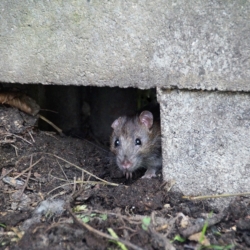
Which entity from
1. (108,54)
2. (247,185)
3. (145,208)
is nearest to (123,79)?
(108,54)

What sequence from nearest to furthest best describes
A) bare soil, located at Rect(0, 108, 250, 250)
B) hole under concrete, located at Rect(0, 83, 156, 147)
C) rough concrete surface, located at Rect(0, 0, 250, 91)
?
1. bare soil, located at Rect(0, 108, 250, 250)
2. rough concrete surface, located at Rect(0, 0, 250, 91)
3. hole under concrete, located at Rect(0, 83, 156, 147)

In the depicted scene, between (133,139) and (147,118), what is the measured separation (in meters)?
0.26

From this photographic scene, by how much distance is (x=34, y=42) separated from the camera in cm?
404

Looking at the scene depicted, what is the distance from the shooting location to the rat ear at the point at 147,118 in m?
4.89

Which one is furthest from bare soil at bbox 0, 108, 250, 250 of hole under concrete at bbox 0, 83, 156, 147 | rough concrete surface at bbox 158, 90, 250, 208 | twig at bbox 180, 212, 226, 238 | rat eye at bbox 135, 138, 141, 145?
hole under concrete at bbox 0, 83, 156, 147

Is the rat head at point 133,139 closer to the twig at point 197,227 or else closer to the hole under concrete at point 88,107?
the hole under concrete at point 88,107

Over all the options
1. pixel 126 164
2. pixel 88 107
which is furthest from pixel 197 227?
pixel 88 107

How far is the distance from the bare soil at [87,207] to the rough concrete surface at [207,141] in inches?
6.3

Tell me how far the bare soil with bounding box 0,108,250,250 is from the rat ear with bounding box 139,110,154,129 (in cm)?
55

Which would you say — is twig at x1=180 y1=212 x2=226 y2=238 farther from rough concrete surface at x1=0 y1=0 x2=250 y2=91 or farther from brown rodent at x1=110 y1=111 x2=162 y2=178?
brown rodent at x1=110 y1=111 x2=162 y2=178

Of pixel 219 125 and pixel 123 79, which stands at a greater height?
pixel 123 79

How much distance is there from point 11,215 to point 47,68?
1.24 m

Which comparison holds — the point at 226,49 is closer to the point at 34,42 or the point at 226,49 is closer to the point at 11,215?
the point at 34,42

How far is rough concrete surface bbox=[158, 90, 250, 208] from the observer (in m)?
3.87
